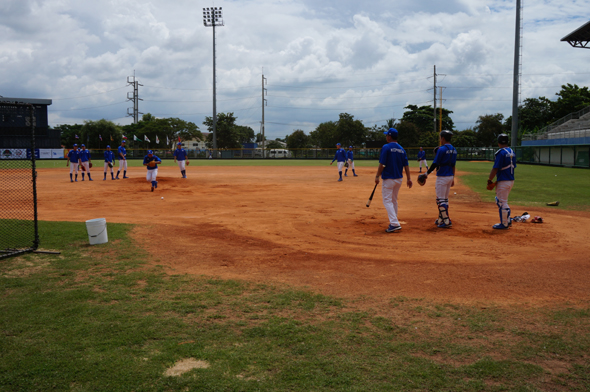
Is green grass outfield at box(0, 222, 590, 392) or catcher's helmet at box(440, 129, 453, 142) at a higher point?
catcher's helmet at box(440, 129, 453, 142)

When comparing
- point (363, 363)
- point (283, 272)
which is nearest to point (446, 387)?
point (363, 363)

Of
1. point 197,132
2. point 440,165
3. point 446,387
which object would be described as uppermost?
point 197,132

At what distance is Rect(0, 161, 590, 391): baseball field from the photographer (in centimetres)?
351

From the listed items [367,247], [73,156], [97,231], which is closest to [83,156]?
[73,156]

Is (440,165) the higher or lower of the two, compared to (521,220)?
higher

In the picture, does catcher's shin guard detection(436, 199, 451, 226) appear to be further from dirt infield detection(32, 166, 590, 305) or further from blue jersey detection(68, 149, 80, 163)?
blue jersey detection(68, 149, 80, 163)

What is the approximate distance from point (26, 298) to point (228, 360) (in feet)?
10.3

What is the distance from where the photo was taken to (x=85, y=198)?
17.1 m

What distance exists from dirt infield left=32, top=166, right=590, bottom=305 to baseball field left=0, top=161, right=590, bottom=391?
0.15ft

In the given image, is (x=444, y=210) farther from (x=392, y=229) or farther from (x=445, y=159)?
(x=392, y=229)

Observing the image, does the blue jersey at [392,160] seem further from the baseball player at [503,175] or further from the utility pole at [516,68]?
the utility pole at [516,68]

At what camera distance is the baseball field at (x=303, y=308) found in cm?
351

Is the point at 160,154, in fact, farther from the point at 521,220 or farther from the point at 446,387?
A: the point at 446,387

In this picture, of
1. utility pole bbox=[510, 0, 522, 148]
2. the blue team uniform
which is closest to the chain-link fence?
the blue team uniform
